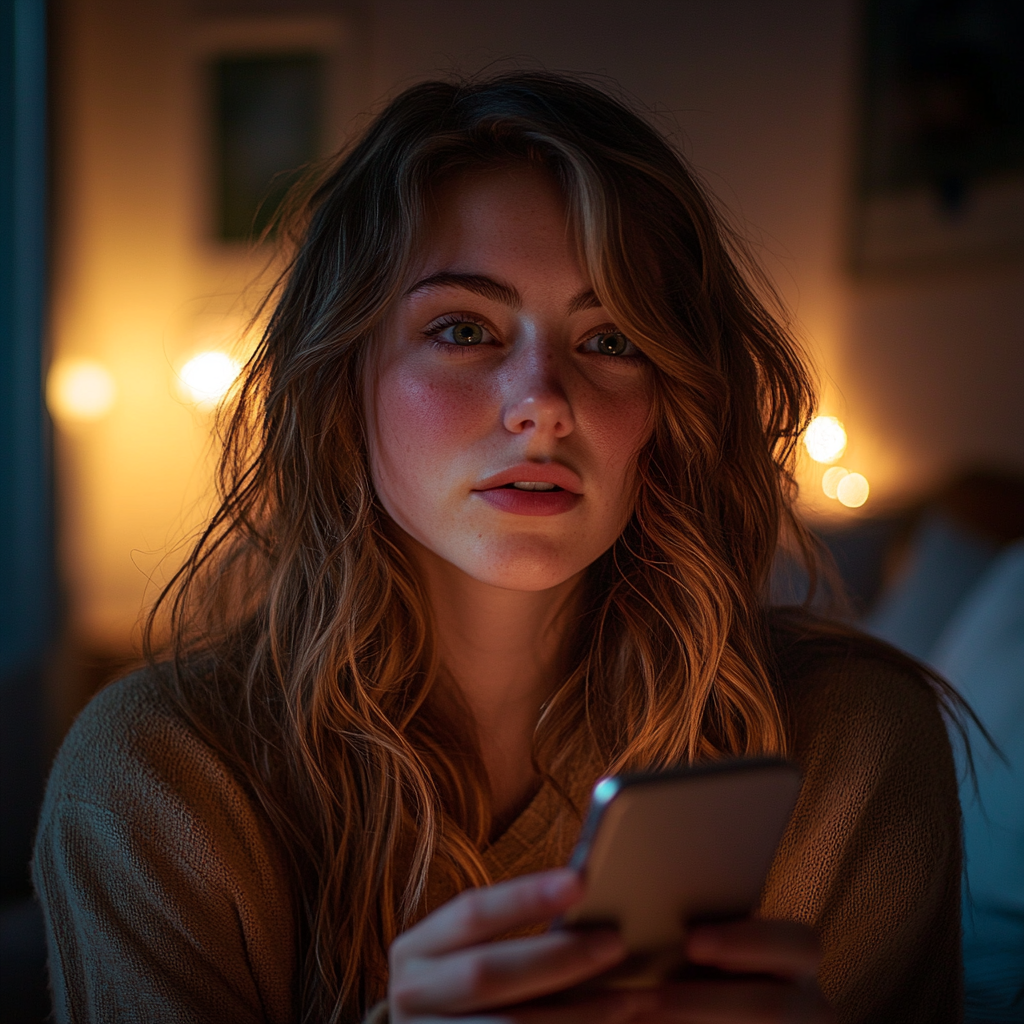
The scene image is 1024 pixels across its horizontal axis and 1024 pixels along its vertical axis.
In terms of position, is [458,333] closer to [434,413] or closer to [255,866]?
[434,413]

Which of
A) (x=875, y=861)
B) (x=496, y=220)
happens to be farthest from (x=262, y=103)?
(x=875, y=861)

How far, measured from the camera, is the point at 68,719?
299 centimetres

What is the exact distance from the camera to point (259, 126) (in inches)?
126

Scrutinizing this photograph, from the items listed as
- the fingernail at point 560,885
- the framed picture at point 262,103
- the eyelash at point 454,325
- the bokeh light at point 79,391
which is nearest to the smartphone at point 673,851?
the fingernail at point 560,885

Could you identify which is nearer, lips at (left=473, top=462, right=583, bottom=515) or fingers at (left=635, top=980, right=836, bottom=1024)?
fingers at (left=635, top=980, right=836, bottom=1024)

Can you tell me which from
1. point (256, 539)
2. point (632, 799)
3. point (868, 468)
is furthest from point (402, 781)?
point (868, 468)

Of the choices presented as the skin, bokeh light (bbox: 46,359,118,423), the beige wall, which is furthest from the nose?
bokeh light (bbox: 46,359,118,423)

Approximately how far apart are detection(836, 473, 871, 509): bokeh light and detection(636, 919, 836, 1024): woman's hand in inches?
91.7

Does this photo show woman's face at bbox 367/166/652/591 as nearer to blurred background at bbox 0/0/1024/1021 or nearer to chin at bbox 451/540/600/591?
chin at bbox 451/540/600/591

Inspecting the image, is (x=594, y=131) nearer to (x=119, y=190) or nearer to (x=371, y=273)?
(x=371, y=273)

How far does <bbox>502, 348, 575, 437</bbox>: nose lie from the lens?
797mm

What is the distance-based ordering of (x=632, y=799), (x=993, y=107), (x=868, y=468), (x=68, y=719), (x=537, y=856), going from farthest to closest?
(x=68, y=719)
(x=868, y=468)
(x=993, y=107)
(x=537, y=856)
(x=632, y=799)

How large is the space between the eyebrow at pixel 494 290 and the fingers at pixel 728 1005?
20.7 inches

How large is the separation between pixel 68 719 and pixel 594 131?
8.89 ft
